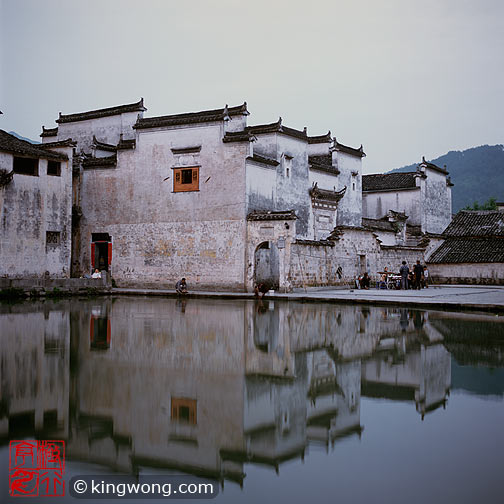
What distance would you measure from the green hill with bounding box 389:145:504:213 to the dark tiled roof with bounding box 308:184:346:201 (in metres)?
66.6

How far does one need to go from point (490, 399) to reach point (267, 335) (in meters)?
5.67

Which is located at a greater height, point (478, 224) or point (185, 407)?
point (478, 224)

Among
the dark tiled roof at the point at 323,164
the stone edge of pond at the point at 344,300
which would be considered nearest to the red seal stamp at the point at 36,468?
the stone edge of pond at the point at 344,300

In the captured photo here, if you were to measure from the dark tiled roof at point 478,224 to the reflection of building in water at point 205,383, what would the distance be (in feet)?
79.8

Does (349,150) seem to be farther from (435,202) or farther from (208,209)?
(208,209)

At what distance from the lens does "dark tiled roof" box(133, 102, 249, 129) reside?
27.3 m

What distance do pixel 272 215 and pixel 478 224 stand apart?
16.4 m

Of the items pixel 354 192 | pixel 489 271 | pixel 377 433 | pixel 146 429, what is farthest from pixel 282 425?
pixel 354 192

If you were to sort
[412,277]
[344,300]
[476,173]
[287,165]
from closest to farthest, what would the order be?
[344,300]
[412,277]
[287,165]
[476,173]

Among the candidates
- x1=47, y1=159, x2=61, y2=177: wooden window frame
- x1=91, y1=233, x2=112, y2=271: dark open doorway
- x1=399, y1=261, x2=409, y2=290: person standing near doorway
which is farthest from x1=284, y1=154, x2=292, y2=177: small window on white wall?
x1=47, y1=159, x2=61, y2=177: wooden window frame

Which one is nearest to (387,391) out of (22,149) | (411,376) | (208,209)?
(411,376)

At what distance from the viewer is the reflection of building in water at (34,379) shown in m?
5.31

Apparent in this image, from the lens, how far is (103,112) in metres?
34.2

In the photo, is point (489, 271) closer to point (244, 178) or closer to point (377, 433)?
point (244, 178)
